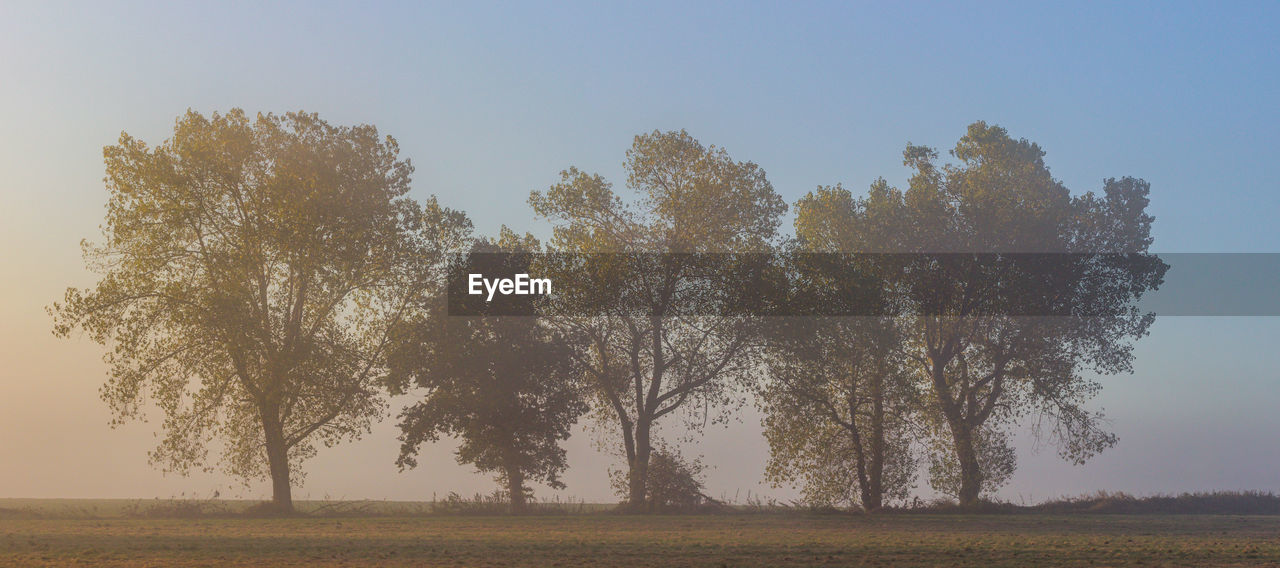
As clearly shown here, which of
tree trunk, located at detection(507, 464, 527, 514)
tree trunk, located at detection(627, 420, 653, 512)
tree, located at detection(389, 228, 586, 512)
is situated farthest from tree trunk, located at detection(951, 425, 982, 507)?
tree trunk, located at detection(507, 464, 527, 514)

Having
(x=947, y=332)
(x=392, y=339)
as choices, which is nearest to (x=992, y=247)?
(x=947, y=332)

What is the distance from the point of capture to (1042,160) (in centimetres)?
4622

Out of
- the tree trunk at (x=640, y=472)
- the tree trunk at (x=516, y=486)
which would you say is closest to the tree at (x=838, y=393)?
the tree trunk at (x=640, y=472)

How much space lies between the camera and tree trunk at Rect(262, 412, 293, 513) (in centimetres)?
4056

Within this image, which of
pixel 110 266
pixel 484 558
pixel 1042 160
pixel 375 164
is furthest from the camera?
pixel 1042 160

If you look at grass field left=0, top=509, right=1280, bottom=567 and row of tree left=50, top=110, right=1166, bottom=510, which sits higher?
row of tree left=50, top=110, right=1166, bottom=510

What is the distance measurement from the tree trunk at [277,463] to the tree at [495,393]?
4351 mm

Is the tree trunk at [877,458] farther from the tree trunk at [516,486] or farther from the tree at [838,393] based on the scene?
the tree trunk at [516,486]

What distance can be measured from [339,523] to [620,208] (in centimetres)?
1761

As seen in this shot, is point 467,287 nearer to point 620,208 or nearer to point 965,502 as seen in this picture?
point 620,208

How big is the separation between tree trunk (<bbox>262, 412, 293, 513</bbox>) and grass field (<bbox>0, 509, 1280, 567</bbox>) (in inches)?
183

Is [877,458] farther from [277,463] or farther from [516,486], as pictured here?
[277,463]

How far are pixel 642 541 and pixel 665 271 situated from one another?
1832cm

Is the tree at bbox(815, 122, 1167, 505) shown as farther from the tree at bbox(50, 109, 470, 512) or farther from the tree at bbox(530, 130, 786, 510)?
the tree at bbox(50, 109, 470, 512)
